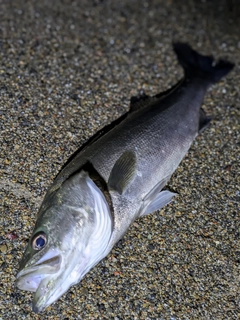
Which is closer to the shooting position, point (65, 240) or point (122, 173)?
point (65, 240)

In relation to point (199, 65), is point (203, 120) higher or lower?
lower

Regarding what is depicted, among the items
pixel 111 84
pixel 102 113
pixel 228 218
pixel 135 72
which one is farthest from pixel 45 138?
pixel 228 218

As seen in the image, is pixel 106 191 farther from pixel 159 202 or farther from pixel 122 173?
pixel 159 202

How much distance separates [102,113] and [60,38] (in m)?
1.41

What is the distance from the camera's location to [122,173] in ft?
10.00

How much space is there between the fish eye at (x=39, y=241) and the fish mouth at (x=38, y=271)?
10cm

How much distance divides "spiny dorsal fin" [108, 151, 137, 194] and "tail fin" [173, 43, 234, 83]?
170 centimetres

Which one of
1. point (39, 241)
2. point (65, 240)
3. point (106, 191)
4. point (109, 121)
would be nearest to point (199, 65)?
point (109, 121)

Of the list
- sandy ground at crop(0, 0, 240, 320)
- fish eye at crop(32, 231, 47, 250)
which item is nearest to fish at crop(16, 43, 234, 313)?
fish eye at crop(32, 231, 47, 250)

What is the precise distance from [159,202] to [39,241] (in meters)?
1.23

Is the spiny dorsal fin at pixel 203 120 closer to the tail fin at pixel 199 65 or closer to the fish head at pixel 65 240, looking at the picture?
the tail fin at pixel 199 65

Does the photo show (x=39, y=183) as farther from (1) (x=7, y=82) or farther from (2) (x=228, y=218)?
(2) (x=228, y=218)

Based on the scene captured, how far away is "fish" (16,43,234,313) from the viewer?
8.46 feet

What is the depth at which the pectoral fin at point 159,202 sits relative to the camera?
3312mm
